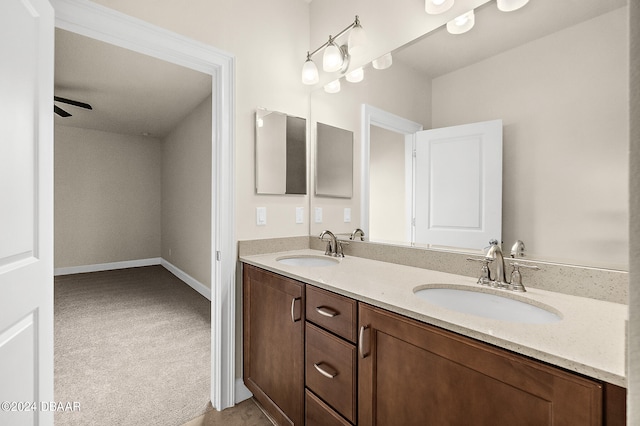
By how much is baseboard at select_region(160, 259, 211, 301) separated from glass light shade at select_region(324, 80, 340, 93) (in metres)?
2.89

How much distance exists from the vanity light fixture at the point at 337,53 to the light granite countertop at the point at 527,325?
1.31 meters

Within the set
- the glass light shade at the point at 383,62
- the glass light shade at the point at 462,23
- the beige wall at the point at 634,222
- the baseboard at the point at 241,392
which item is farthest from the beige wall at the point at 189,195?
the beige wall at the point at 634,222

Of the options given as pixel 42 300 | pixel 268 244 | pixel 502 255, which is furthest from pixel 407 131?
pixel 42 300

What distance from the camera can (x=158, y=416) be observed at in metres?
1.63

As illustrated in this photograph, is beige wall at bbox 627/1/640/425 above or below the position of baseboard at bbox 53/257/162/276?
above

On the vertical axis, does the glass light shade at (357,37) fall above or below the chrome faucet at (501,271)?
above

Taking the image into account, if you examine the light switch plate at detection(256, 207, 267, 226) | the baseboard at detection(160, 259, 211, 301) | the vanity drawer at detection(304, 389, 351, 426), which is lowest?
the baseboard at detection(160, 259, 211, 301)

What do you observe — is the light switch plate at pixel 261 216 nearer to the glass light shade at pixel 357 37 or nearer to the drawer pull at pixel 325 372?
the drawer pull at pixel 325 372

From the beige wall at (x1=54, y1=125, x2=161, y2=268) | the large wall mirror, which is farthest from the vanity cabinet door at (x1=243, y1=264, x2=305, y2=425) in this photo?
the beige wall at (x1=54, y1=125, x2=161, y2=268)

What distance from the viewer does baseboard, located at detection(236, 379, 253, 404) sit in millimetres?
1778

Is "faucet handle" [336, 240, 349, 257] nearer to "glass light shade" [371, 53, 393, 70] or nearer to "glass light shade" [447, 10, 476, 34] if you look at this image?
"glass light shade" [371, 53, 393, 70]

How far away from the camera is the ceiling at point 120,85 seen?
278cm

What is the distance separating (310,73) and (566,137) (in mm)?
1504

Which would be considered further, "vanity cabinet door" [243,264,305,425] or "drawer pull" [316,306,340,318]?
"vanity cabinet door" [243,264,305,425]
